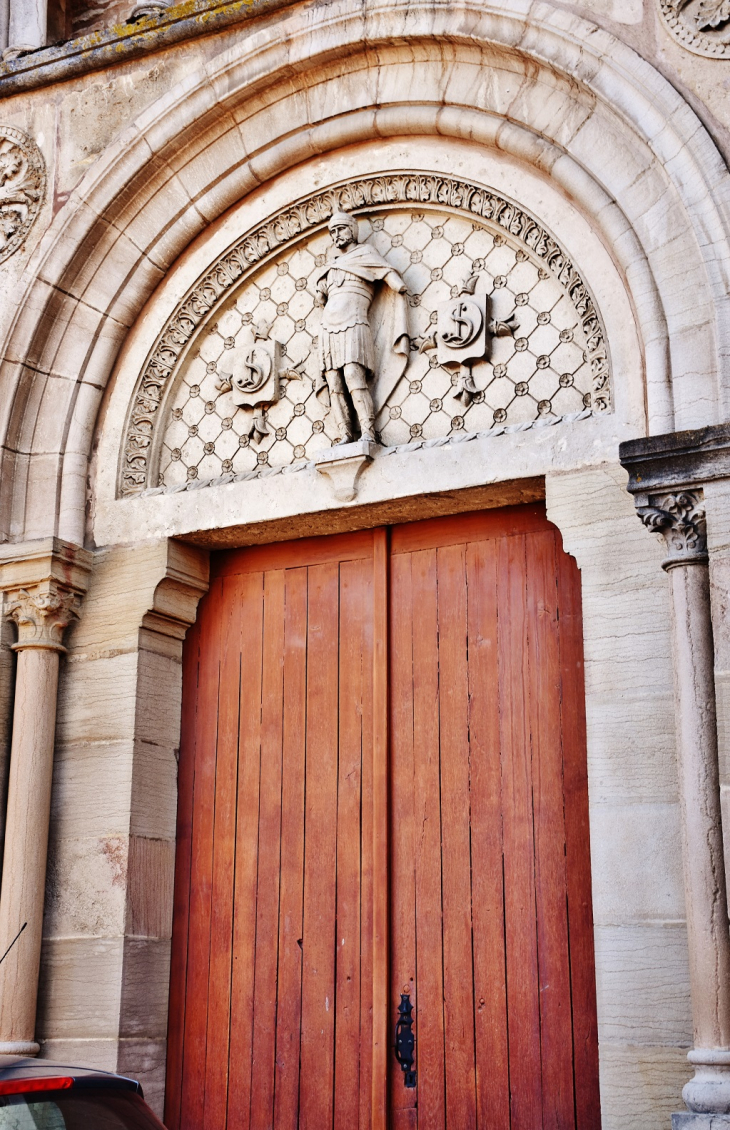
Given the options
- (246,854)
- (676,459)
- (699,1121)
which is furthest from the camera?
(246,854)

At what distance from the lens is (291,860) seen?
17.4 ft

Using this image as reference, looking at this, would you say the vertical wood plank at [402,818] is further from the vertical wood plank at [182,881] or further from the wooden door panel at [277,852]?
the vertical wood plank at [182,881]

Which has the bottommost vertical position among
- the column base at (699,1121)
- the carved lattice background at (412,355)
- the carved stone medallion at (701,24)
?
the column base at (699,1121)

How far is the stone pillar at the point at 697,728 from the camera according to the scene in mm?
3867

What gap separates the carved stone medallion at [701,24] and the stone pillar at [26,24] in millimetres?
3031

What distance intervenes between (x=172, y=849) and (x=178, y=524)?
1.34 m

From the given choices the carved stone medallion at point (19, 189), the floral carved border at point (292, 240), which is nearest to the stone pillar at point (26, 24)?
the carved stone medallion at point (19, 189)

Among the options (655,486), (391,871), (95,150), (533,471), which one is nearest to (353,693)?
(391,871)

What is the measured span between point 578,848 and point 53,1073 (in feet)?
7.39

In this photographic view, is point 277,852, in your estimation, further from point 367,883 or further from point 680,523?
point 680,523

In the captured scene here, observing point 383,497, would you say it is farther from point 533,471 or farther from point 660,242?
point 660,242

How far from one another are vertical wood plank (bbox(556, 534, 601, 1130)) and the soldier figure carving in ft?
3.25

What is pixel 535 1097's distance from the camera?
4.61m

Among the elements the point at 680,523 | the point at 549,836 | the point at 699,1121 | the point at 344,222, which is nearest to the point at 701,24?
the point at 344,222
